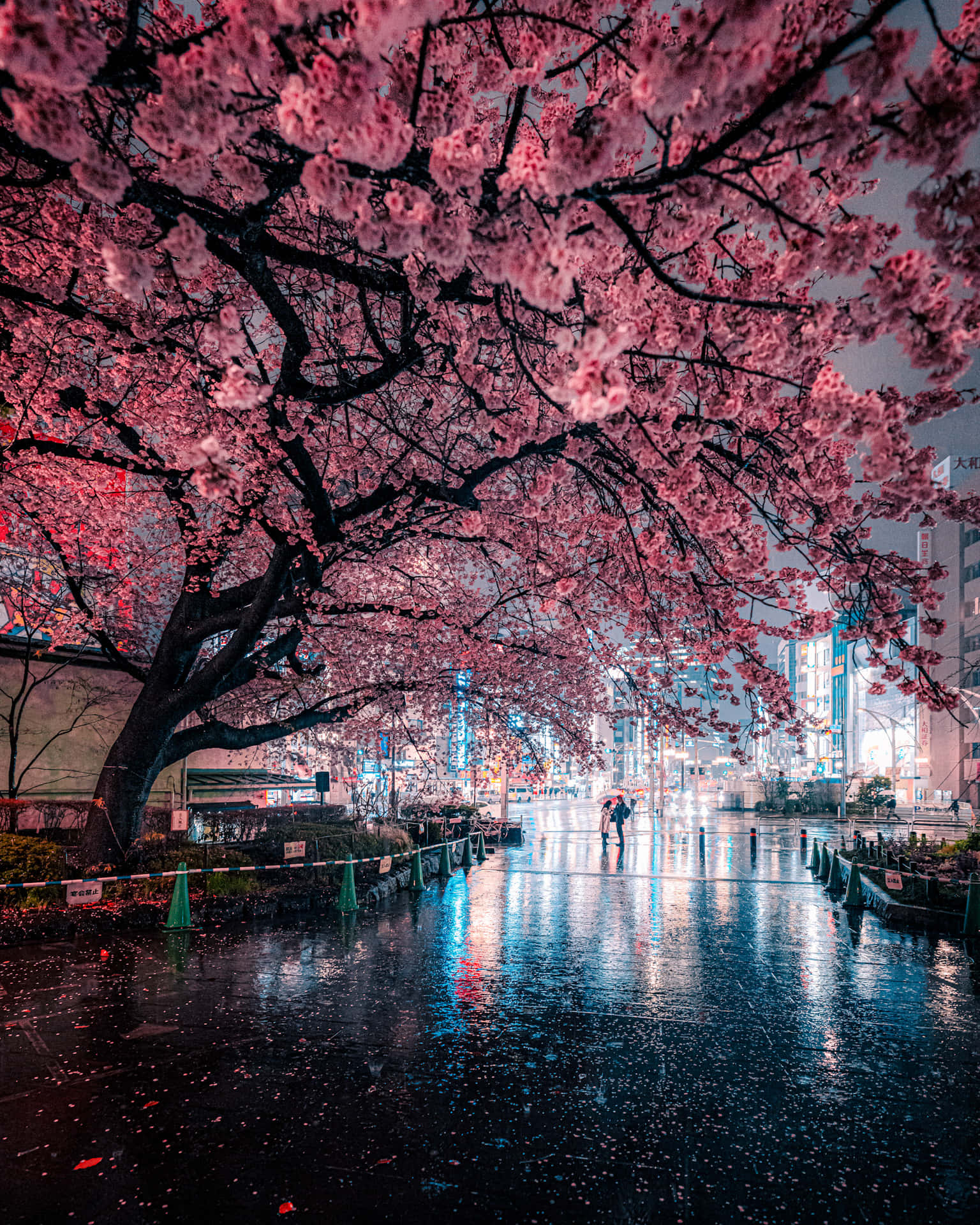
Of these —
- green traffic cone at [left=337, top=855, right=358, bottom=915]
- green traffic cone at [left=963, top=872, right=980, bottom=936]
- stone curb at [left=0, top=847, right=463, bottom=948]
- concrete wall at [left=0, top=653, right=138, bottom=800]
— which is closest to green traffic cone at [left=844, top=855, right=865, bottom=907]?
green traffic cone at [left=963, top=872, right=980, bottom=936]

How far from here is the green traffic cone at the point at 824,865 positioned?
18.9 metres

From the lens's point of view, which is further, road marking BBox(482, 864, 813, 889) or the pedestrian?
the pedestrian

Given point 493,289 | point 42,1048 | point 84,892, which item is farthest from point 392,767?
point 493,289

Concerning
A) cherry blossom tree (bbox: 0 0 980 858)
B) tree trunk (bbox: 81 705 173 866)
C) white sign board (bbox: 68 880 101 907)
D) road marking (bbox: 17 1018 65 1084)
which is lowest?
road marking (bbox: 17 1018 65 1084)

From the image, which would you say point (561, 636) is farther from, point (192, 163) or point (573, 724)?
point (192, 163)

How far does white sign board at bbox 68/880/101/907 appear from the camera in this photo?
36.8 feet

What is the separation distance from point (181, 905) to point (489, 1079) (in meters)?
8.34

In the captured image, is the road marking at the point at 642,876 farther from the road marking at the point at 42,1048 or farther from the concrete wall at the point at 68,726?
the road marking at the point at 42,1048

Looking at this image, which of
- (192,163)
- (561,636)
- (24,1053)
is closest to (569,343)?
(192,163)

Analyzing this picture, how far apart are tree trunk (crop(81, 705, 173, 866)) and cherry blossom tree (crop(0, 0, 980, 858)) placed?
0.22 feet

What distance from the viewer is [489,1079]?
596 cm

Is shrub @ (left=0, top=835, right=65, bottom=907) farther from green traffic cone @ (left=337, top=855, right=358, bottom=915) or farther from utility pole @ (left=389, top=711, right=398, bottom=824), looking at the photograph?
utility pole @ (left=389, top=711, right=398, bottom=824)

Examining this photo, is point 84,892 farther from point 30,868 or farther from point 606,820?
point 606,820

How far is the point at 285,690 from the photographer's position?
18656mm
